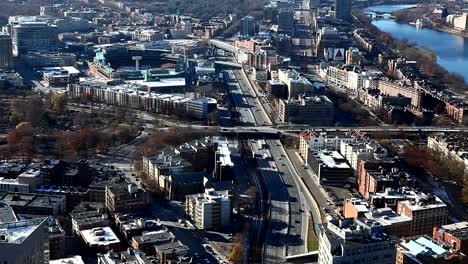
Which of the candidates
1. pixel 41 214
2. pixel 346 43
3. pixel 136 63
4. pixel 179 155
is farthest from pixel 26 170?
pixel 346 43

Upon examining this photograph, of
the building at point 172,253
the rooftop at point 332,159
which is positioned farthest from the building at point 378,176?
the building at point 172,253

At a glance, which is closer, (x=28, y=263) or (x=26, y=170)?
(x=28, y=263)

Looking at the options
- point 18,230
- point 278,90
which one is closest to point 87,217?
point 18,230

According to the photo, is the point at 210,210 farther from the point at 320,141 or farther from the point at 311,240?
the point at 320,141

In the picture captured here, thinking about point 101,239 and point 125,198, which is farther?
point 125,198

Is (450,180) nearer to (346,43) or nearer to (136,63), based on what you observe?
(136,63)

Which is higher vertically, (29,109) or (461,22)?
(461,22)
